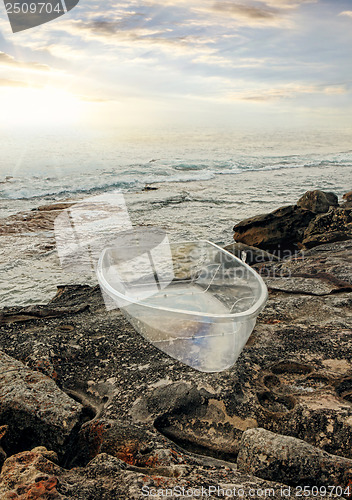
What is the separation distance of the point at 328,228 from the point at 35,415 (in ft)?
27.4

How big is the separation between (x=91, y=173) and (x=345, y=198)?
1834 centimetres

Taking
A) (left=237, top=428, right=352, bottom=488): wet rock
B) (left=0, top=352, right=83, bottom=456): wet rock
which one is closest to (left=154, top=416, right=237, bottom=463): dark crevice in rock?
(left=237, top=428, right=352, bottom=488): wet rock

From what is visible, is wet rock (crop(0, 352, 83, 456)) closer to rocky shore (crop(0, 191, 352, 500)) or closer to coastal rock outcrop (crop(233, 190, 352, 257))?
rocky shore (crop(0, 191, 352, 500))

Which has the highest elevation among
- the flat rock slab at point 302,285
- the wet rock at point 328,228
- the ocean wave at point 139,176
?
the flat rock slab at point 302,285

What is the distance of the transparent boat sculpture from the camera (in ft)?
11.0

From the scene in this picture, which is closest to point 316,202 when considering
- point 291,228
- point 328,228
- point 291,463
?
point 291,228

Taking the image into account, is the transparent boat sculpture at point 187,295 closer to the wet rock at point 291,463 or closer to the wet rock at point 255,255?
the wet rock at point 291,463

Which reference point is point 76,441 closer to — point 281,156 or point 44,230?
point 44,230

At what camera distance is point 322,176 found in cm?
2594

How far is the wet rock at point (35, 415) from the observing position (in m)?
2.49

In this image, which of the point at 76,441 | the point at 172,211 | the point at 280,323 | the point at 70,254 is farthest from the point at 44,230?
the point at 76,441

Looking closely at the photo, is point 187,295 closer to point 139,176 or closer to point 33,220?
point 33,220

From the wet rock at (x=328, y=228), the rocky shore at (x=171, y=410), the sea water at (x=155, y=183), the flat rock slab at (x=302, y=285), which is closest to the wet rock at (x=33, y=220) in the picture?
the sea water at (x=155, y=183)

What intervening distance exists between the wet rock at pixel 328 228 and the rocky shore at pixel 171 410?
3.58 metres
